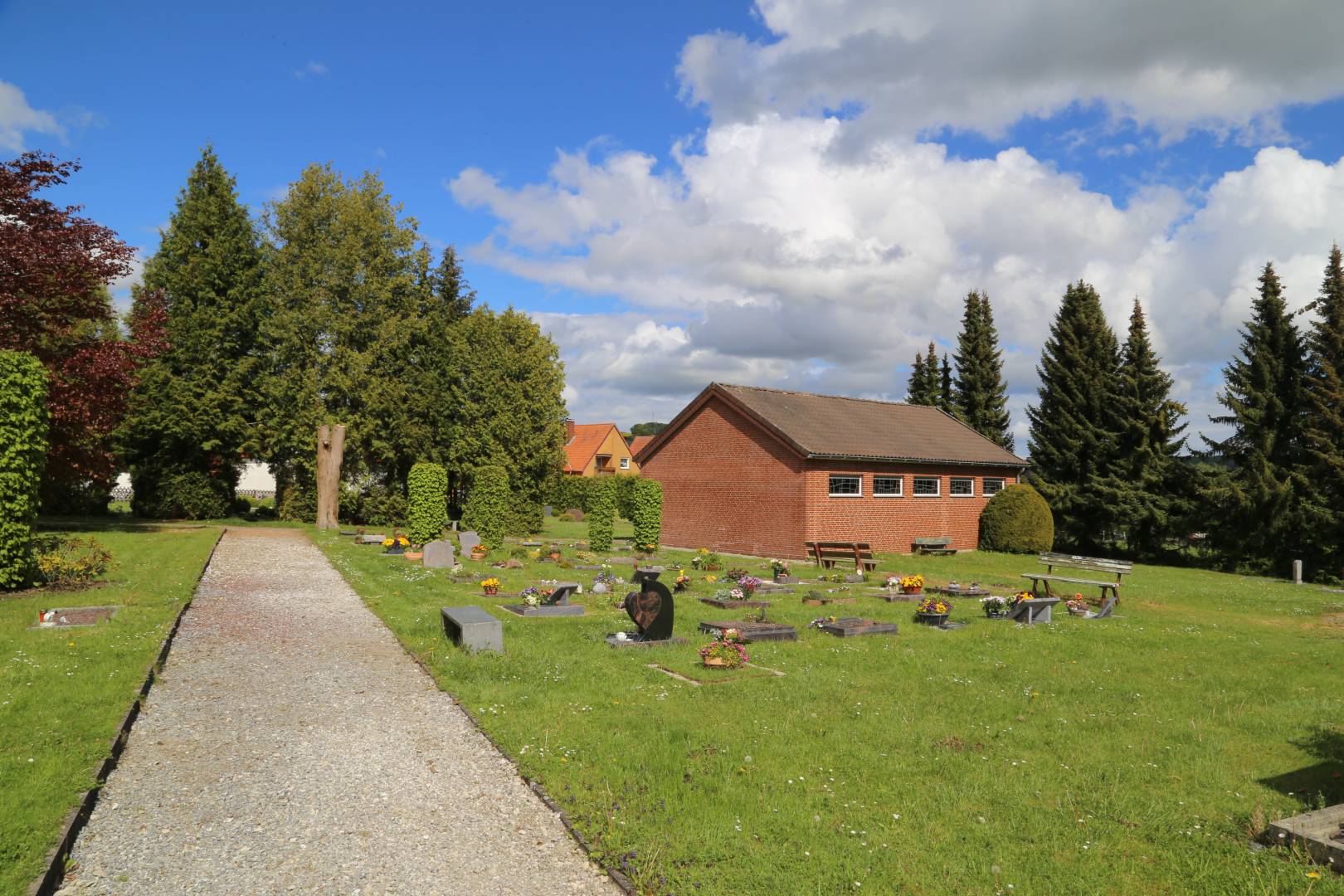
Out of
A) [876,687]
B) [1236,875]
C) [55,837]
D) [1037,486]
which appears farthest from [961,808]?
[1037,486]

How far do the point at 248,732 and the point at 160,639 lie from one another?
14.7 feet

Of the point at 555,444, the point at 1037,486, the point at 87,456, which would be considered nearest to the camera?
the point at 87,456

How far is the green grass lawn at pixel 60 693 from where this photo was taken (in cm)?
570

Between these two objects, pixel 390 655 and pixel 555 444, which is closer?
pixel 390 655

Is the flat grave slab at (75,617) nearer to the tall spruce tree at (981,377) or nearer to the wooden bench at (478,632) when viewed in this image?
the wooden bench at (478,632)

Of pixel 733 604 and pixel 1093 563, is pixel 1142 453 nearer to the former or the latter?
pixel 1093 563

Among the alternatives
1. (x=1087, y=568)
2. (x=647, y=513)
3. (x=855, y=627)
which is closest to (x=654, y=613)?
(x=855, y=627)

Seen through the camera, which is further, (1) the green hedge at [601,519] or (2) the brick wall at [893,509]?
(2) the brick wall at [893,509]

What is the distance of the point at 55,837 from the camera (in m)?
5.50

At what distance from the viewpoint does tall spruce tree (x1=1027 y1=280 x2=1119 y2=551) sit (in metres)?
37.5

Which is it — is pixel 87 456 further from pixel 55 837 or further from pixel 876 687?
pixel 876 687

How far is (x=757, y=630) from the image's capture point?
1324cm

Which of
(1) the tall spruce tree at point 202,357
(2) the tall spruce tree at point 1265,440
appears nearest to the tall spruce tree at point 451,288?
(1) the tall spruce tree at point 202,357

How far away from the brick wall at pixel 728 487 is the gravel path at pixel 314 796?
20.4 m
